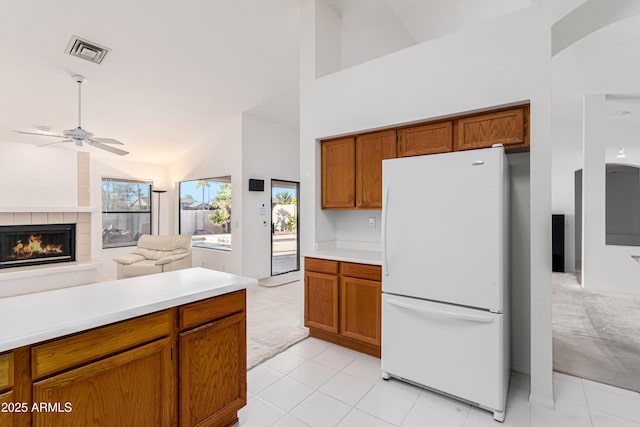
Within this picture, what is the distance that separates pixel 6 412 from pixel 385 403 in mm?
1987

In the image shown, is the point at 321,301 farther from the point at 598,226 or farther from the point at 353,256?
the point at 598,226

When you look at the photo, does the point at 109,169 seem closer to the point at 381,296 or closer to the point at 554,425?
the point at 381,296

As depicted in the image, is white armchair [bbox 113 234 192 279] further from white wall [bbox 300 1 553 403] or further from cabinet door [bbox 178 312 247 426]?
cabinet door [bbox 178 312 247 426]

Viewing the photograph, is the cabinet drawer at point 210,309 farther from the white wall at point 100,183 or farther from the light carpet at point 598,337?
the white wall at point 100,183

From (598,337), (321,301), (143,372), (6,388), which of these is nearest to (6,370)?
(6,388)

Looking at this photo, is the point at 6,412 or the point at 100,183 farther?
the point at 100,183

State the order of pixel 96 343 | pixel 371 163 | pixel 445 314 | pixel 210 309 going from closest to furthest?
pixel 96 343 → pixel 210 309 → pixel 445 314 → pixel 371 163

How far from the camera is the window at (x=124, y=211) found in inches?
238

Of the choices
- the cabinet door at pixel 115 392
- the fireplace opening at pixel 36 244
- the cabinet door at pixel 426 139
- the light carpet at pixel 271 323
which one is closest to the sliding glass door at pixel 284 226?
the light carpet at pixel 271 323

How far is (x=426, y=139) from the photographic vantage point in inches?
A: 109

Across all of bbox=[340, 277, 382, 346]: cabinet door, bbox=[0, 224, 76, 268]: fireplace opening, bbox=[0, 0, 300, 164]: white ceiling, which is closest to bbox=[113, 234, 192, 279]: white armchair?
bbox=[0, 224, 76, 268]: fireplace opening

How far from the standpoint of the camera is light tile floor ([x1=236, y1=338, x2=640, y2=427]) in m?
1.95

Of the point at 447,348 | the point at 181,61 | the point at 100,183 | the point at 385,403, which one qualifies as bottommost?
the point at 385,403

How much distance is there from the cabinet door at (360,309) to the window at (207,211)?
11.4 ft
